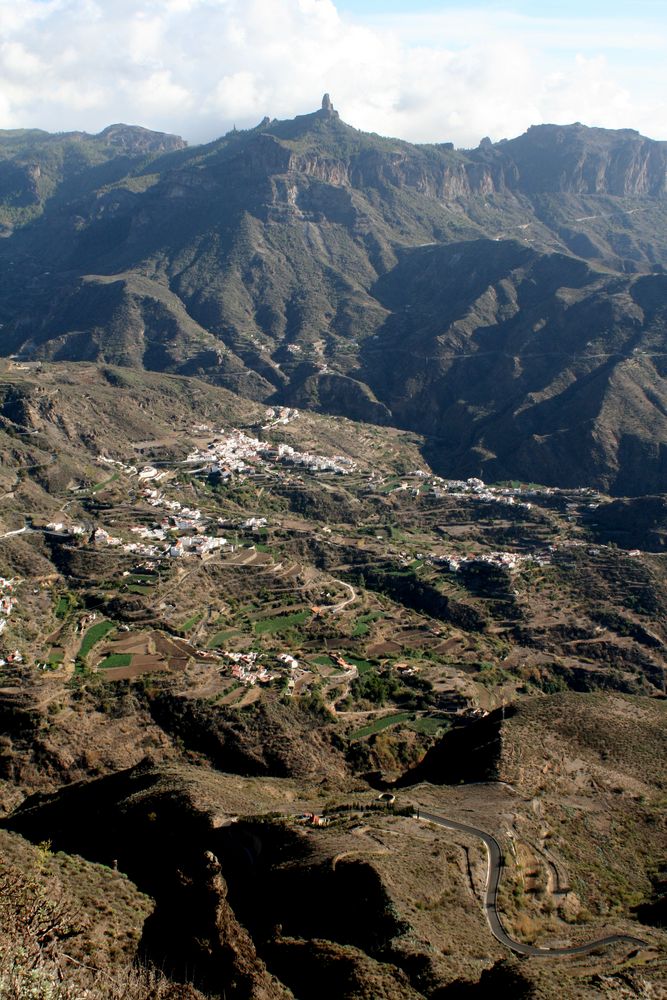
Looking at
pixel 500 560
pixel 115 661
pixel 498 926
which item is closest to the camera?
pixel 498 926

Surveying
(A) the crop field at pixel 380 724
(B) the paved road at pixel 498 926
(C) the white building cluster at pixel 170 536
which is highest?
(C) the white building cluster at pixel 170 536

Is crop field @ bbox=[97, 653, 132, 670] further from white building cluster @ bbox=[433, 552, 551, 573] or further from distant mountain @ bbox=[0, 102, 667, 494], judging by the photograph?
distant mountain @ bbox=[0, 102, 667, 494]

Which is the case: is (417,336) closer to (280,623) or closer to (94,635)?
(280,623)

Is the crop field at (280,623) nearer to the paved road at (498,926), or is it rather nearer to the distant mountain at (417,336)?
the paved road at (498,926)

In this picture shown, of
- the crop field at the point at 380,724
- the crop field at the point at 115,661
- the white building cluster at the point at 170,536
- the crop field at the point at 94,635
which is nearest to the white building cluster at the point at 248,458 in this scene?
the white building cluster at the point at 170,536

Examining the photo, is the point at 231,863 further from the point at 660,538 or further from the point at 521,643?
the point at 660,538

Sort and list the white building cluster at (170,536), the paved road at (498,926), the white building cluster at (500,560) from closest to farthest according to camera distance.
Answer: the paved road at (498,926) < the white building cluster at (170,536) < the white building cluster at (500,560)

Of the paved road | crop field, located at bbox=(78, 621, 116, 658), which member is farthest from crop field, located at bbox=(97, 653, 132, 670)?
the paved road

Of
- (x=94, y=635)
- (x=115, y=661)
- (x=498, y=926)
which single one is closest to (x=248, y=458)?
(x=94, y=635)
